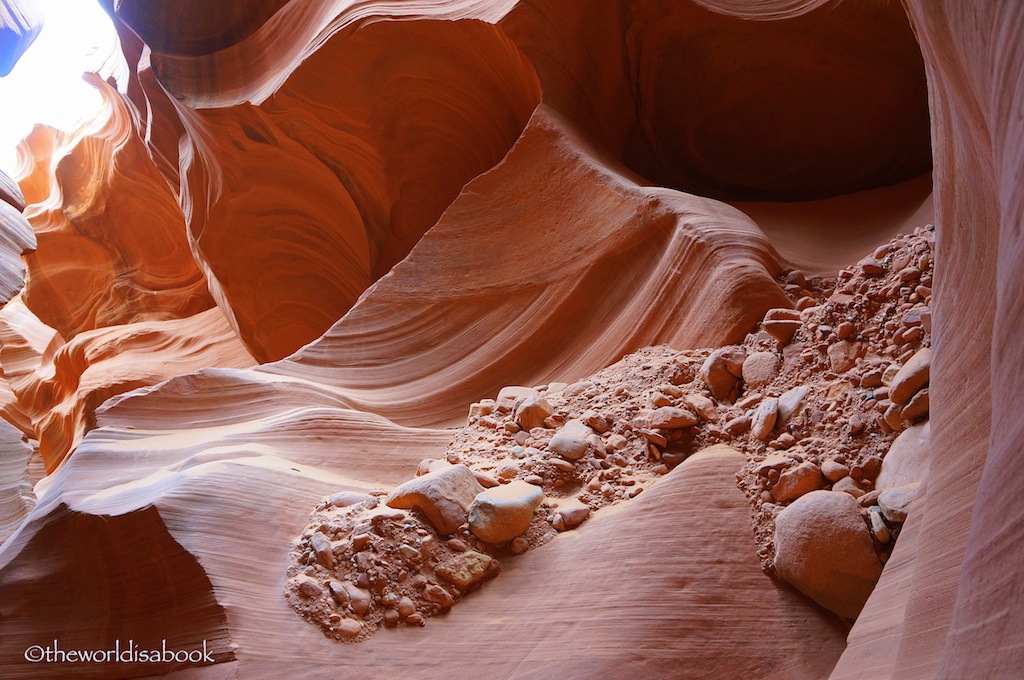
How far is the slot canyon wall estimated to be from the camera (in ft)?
4.22

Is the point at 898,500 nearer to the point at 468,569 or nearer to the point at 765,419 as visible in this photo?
the point at 765,419

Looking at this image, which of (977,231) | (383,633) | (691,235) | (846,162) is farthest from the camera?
(846,162)

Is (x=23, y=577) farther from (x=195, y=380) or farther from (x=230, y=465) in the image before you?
(x=195, y=380)

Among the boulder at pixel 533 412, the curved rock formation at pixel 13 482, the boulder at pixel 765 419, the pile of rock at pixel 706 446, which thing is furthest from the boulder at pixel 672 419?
the curved rock formation at pixel 13 482

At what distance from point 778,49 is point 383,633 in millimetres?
3027

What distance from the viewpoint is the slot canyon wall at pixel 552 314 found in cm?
129

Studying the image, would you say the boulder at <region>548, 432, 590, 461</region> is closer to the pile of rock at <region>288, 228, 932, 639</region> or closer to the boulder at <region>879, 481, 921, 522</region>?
the pile of rock at <region>288, 228, 932, 639</region>

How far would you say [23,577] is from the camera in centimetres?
184

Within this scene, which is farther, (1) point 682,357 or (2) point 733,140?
(2) point 733,140

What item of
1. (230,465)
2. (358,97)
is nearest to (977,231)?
(230,465)

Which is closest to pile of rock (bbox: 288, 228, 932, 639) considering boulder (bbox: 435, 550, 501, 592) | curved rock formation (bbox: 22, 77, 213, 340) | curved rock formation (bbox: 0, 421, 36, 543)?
boulder (bbox: 435, 550, 501, 592)

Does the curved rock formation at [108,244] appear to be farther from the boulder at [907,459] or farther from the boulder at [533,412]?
the boulder at [907,459]

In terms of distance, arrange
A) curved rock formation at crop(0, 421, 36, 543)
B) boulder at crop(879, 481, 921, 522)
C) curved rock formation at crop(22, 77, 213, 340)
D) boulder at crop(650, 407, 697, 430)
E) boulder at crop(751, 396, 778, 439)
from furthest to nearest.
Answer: curved rock formation at crop(22, 77, 213, 340) → curved rock formation at crop(0, 421, 36, 543) → boulder at crop(650, 407, 697, 430) → boulder at crop(751, 396, 778, 439) → boulder at crop(879, 481, 921, 522)

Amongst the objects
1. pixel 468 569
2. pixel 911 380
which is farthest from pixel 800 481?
pixel 468 569
